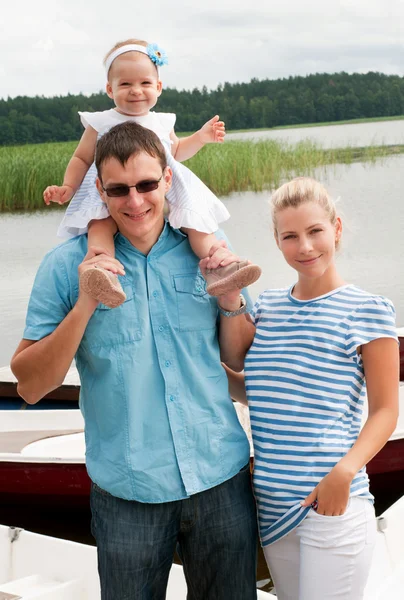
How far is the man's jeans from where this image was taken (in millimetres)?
1644

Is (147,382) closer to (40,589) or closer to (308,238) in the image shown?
(308,238)

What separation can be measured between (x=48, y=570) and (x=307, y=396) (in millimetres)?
1703

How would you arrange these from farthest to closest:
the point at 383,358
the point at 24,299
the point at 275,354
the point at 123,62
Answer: the point at 24,299
the point at 123,62
the point at 275,354
the point at 383,358

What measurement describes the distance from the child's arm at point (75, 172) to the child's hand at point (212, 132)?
35 cm

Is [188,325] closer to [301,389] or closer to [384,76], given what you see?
[301,389]

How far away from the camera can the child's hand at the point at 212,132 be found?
7.73 feet

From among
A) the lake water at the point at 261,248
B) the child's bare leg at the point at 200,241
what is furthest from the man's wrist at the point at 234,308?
the lake water at the point at 261,248

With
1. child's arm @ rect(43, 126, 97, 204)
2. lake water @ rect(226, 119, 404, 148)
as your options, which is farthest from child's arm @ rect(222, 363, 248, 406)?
lake water @ rect(226, 119, 404, 148)

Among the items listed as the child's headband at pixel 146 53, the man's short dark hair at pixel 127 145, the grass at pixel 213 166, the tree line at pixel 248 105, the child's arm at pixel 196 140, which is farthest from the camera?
the tree line at pixel 248 105

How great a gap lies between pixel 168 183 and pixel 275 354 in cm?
42

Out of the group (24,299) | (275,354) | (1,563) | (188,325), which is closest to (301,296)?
(275,354)

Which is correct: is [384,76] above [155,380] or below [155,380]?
above

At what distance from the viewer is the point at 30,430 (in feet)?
16.8

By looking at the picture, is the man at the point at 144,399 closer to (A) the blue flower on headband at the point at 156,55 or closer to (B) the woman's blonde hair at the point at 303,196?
(B) the woman's blonde hair at the point at 303,196
